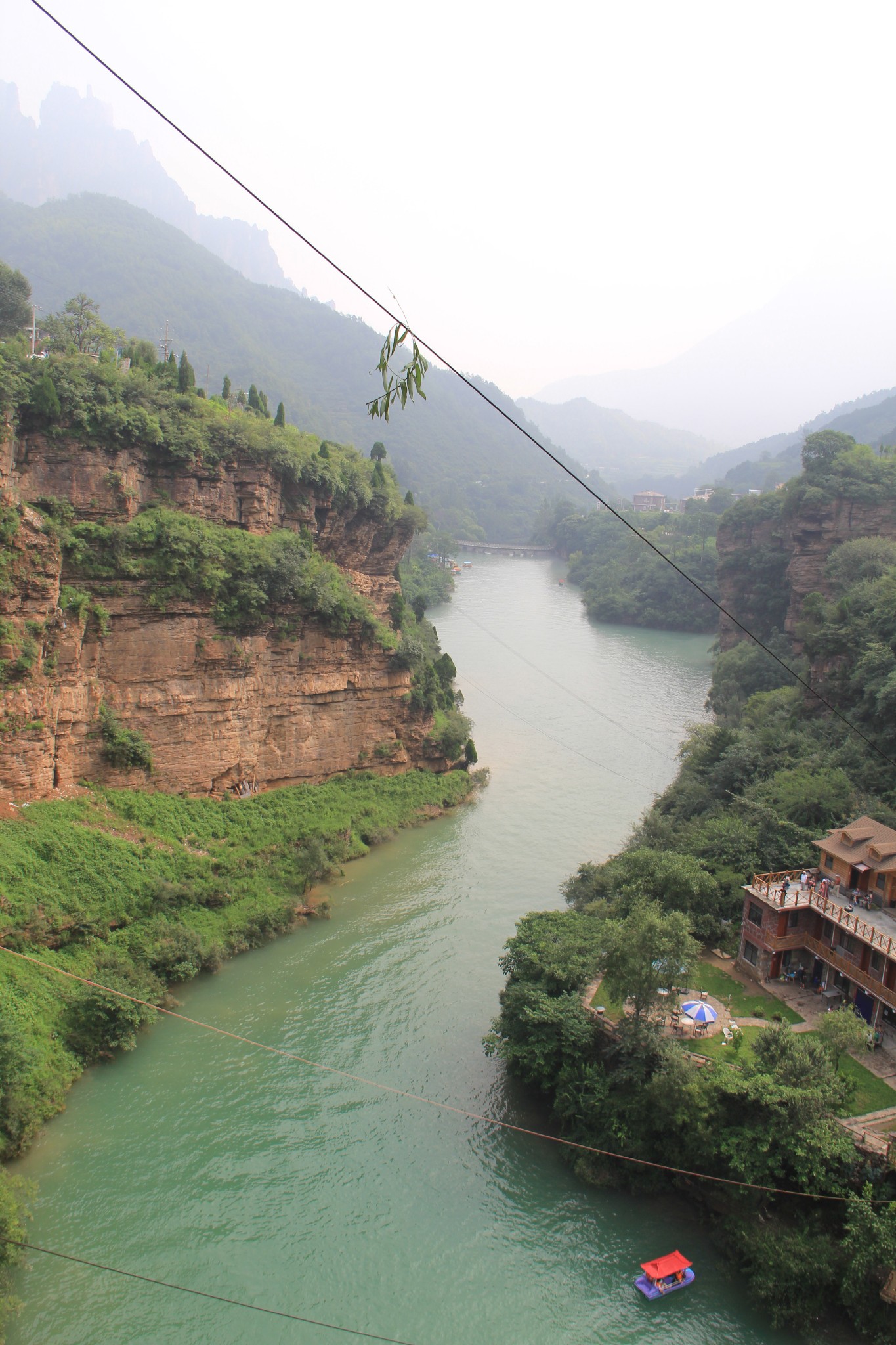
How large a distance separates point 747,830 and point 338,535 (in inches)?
527

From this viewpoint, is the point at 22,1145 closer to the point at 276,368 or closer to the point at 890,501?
the point at 890,501

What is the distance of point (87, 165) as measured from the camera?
120688mm

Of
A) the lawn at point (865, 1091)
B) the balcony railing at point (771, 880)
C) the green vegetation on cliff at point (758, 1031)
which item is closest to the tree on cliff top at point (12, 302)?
the green vegetation on cliff at point (758, 1031)

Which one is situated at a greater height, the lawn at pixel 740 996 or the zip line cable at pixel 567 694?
the zip line cable at pixel 567 694

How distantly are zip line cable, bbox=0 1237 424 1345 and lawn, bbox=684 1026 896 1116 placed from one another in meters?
5.23

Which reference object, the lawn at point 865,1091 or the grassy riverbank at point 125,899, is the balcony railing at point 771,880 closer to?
the lawn at point 865,1091

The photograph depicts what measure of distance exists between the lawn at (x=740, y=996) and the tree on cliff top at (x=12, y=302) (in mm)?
22502

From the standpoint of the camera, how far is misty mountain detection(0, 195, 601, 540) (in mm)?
81625

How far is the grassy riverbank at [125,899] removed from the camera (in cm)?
1300

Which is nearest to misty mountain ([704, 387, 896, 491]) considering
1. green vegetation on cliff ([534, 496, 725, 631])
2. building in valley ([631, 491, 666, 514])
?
building in valley ([631, 491, 666, 514])

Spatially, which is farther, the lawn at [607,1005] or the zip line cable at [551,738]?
the zip line cable at [551,738]

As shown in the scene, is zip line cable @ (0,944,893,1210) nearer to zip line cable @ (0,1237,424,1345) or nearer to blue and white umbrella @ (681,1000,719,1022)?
blue and white umbrella @ (681,1000,719,1022)

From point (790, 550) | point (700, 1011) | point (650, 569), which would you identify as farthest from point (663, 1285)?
point (650, 569)

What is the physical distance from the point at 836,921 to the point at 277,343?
10418cm
